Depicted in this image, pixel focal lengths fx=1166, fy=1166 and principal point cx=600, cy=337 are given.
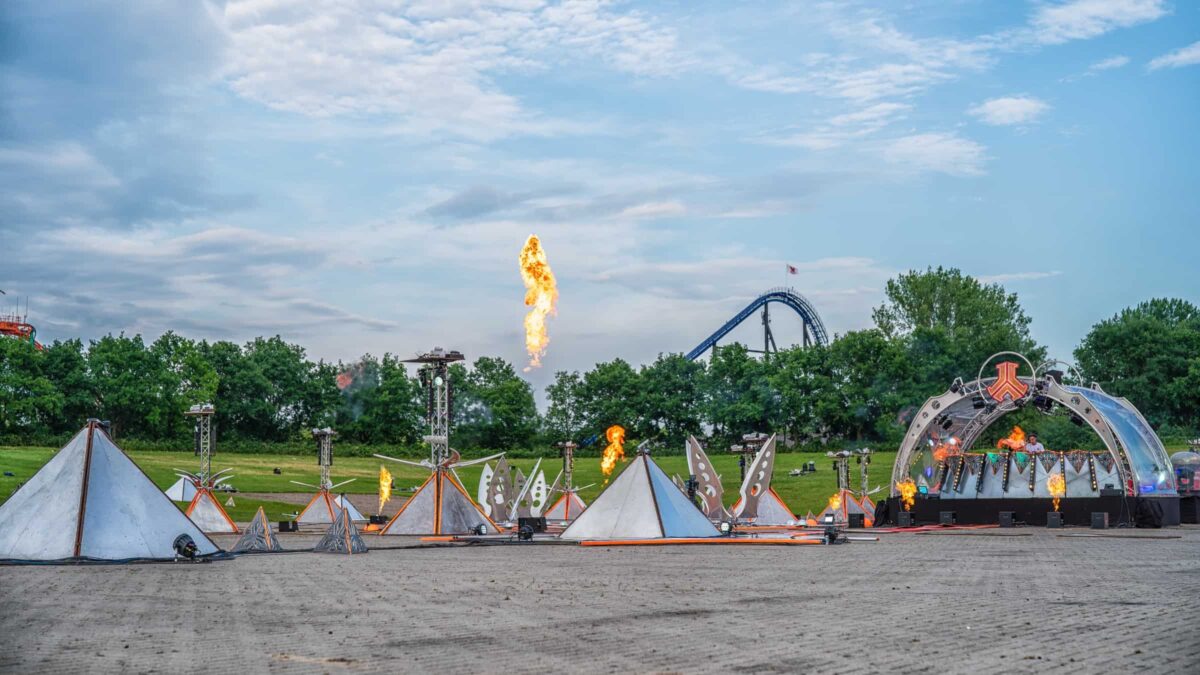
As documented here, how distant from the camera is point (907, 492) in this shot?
51.6 metres

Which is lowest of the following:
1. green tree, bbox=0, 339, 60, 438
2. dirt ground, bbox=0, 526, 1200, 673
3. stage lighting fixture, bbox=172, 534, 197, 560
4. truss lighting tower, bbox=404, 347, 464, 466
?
dirt ground, bbox=0, 526, 1200, 673

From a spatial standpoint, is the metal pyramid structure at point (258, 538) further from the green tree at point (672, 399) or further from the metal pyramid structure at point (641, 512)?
the green tree at point (672, 399)

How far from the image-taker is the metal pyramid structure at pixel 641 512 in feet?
115

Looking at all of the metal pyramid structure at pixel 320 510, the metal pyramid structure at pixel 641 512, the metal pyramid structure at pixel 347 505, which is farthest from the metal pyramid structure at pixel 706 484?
the metal pyramid structure at pixel 320 510

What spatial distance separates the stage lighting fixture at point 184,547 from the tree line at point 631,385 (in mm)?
70210

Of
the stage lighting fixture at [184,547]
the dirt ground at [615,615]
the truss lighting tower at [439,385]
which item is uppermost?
the truss lighting tower at [439,385]

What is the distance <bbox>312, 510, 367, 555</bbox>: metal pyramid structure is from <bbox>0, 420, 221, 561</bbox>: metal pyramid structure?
166 inches

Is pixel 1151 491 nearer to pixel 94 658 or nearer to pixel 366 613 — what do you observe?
pixel 366 613

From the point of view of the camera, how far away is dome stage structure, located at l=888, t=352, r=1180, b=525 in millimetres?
45156

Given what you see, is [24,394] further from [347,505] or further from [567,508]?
[567,508]

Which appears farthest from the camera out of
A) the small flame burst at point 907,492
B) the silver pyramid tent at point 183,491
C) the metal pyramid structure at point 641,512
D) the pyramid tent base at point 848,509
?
the silver pyramid tent at point 183,491

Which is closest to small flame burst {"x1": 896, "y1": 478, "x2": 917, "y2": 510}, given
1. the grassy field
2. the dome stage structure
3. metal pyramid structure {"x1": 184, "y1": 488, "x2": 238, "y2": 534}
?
the dome stage structure

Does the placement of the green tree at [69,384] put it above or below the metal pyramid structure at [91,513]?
above

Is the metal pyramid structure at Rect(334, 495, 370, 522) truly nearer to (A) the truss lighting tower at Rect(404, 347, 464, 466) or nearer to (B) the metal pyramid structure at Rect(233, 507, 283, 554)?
(A) the truss lighting tower at Rect(404, 347, 464, 466)
